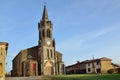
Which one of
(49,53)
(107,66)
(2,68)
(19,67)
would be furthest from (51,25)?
(2,68)

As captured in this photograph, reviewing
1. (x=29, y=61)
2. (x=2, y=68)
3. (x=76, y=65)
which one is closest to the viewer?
(x=2, y=68)

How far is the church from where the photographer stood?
89.4 metres

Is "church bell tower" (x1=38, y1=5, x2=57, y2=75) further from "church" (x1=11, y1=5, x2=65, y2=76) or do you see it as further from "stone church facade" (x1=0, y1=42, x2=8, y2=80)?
"stone church facade" (x1=0, y1=42, x2=8, y2=80)

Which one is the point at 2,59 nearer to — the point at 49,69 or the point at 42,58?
the point at 42,58

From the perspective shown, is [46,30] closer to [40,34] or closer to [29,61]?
[40,34]

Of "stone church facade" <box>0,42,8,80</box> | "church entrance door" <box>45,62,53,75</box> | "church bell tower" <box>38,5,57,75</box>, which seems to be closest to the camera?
"stone church facade" <box>0,42,8,80</box>

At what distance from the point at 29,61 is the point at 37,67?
3414mm

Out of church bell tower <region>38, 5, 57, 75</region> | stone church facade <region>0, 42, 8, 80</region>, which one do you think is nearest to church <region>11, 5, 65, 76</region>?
church bell tower <region>38, 5, 57, 75</region>

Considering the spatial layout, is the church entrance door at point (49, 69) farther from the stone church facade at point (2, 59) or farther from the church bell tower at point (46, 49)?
the stone church facade at point (2, 59)

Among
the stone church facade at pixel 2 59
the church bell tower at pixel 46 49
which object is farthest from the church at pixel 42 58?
the stone church facade at pixel 2 59

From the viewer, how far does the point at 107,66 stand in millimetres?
95750

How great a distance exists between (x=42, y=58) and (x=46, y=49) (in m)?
3.64

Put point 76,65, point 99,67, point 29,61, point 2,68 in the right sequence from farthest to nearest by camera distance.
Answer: point 76,65 < point 99,67 < point 29,61 < point 2,68

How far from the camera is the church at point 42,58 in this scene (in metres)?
89.4
